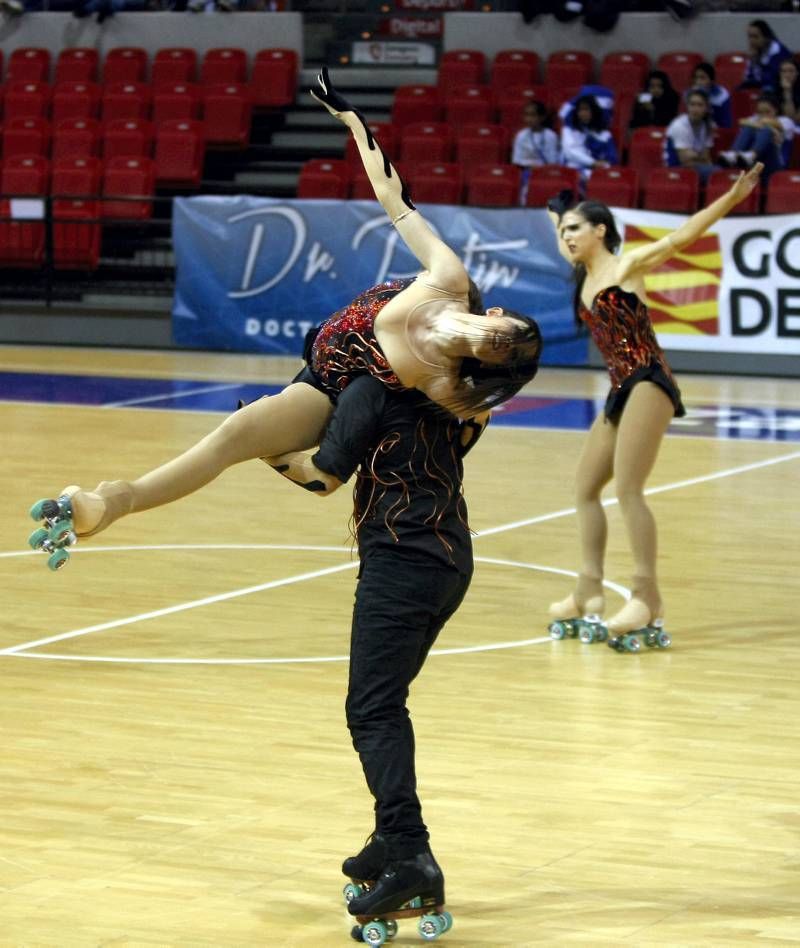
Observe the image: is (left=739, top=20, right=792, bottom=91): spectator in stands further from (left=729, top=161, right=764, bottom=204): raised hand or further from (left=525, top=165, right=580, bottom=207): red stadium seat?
(left=729, top=161, right=764, bottom=204): raised hand

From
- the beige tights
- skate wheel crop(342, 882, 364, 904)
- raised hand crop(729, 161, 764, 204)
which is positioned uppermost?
raised hand crop(729, 161, 764, 204)

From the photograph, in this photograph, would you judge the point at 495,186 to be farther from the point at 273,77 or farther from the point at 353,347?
the point at 353,347

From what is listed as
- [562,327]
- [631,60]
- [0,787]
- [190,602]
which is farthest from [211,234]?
[0,787]

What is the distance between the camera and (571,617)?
8.56 meters

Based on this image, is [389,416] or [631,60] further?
[631,60]

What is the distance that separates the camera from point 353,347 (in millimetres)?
4641

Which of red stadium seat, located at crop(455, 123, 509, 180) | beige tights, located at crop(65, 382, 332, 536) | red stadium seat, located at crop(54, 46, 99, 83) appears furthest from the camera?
red stadium seat, located at crop(54, 46, 99, 83)

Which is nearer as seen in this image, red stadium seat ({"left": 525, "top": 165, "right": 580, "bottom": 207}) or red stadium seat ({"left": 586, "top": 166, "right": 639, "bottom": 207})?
red stadium seat ({"left": 586, "top": 166, "right": 639, "bottom": 207})

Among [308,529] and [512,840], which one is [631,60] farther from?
[512,840]

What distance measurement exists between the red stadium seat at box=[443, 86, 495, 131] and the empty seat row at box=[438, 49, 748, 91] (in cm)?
36

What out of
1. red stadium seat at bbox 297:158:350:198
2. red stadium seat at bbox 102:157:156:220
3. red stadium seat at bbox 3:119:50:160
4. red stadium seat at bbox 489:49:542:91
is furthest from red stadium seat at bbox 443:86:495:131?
red stadium seat at bbox 3:119:50:160

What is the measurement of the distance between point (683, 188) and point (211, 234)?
17.3 ft

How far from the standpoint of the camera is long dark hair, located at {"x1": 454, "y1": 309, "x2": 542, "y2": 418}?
14.3 ft

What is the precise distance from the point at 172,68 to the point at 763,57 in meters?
7.83
